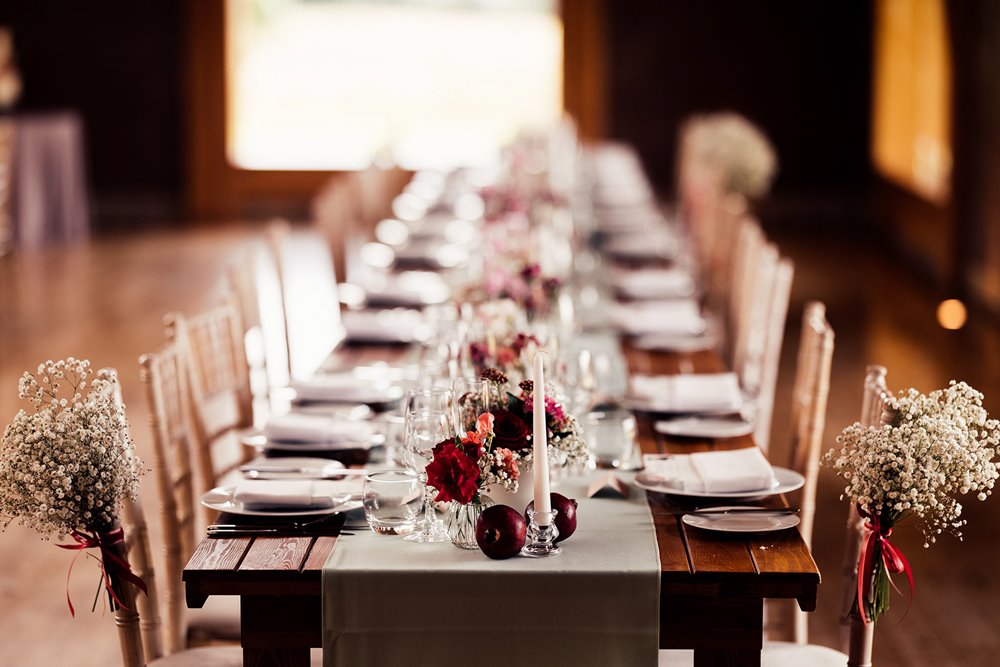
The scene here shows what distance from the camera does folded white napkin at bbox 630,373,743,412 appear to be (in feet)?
10.5

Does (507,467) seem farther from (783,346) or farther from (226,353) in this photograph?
(783,346)

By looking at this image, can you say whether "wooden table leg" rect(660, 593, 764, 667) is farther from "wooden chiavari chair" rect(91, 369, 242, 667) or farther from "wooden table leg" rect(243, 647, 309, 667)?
"wooden chiavari chair" rect(91, 369, 242, 667)

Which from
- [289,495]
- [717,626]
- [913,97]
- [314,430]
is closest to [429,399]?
[289,495]

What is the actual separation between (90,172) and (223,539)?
10133mm

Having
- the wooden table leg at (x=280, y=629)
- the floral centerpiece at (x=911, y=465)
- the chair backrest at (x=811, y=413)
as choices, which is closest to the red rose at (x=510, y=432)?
the wooden table leg at (x=280, y=629)

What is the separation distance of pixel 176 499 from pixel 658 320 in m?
1.84

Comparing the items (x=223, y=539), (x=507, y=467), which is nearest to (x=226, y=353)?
(x=223, y=539)

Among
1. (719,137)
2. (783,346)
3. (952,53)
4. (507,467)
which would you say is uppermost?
(952,53)

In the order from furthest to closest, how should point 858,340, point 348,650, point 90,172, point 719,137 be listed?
point 90,172, point 719,137, point 858,340, point 348,650

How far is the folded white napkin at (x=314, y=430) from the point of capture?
9.59 feet

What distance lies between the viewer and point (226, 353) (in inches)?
137

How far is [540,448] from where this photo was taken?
2234 mm

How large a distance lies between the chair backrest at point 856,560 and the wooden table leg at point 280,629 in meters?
0.97

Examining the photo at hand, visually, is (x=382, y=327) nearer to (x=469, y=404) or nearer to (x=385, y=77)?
(x=469, y=404)
